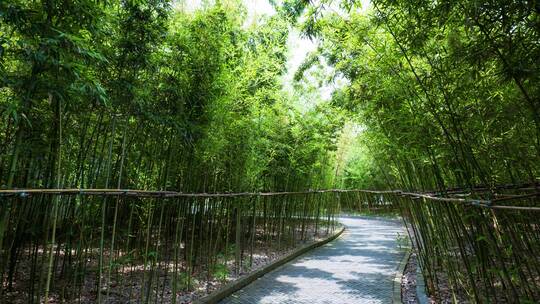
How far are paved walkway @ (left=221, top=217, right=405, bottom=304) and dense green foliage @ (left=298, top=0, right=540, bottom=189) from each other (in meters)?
1.49

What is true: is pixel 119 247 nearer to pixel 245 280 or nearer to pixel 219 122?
pixel 245 280

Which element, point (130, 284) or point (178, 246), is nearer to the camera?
point (178, 246)

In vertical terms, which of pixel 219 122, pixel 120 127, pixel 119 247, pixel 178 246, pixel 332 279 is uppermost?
pixel 219 122

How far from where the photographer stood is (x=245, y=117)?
4.92 metres

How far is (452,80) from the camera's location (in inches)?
105

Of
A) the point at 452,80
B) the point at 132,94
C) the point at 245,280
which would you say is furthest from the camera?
the point at 245,280

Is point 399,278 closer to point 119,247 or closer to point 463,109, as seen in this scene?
point 463,109

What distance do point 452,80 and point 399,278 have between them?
3.30 m

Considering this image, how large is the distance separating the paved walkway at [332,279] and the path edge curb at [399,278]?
60 millimetres

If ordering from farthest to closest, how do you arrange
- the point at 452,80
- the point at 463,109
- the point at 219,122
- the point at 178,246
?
1. the point at 219,122
2. the point at 178,246
3. the point at 463,109
4. the point at 452,80

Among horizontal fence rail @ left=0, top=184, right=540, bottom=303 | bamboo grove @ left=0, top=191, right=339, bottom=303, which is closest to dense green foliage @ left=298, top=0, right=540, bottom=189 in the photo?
horizontal fence rail @ left=0, top=184, right=540, bottom=303

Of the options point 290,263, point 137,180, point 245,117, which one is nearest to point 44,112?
point 137,180

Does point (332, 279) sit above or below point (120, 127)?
below

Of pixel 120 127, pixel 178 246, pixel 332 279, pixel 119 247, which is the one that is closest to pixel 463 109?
pixel 178 246
